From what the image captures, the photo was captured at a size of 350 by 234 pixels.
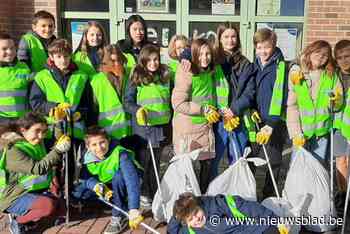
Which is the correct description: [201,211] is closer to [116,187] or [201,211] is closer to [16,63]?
[116,187]

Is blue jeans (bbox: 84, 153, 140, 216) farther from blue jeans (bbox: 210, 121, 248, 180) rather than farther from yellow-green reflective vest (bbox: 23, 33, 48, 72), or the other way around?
yellow-green reflective vest (bbox: 23, 33, 48, 72)

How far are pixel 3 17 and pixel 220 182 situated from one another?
15.5 feet

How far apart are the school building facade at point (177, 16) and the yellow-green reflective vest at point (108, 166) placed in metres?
3.62

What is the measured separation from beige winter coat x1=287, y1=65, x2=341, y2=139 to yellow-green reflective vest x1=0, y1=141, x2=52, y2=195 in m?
2.11

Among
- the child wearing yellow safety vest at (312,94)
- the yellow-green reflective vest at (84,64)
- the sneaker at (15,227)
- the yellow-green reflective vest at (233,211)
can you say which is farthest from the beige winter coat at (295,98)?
the sneaker at (15,227)

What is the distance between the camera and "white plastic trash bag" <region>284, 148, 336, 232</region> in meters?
4.19

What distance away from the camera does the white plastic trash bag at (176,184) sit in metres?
4.27

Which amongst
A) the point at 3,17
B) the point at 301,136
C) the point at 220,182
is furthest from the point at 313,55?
the point at 3,17

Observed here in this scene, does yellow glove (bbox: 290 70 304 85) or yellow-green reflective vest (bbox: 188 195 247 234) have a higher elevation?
yellow glove (bbox: 290 70 304 85)

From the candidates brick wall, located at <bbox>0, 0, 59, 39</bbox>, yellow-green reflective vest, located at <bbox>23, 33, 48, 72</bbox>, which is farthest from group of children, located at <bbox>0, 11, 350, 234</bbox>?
brick wall, located at <bbox>0, 0, 59, 39</bbox>

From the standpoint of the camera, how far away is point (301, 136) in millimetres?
4270

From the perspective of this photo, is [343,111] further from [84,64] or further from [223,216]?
[84,64]

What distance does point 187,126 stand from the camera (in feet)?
14.6

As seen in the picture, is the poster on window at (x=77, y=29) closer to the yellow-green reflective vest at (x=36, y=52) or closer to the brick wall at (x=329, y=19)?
the yellow-green reflective vest at (x=36, y=52)
